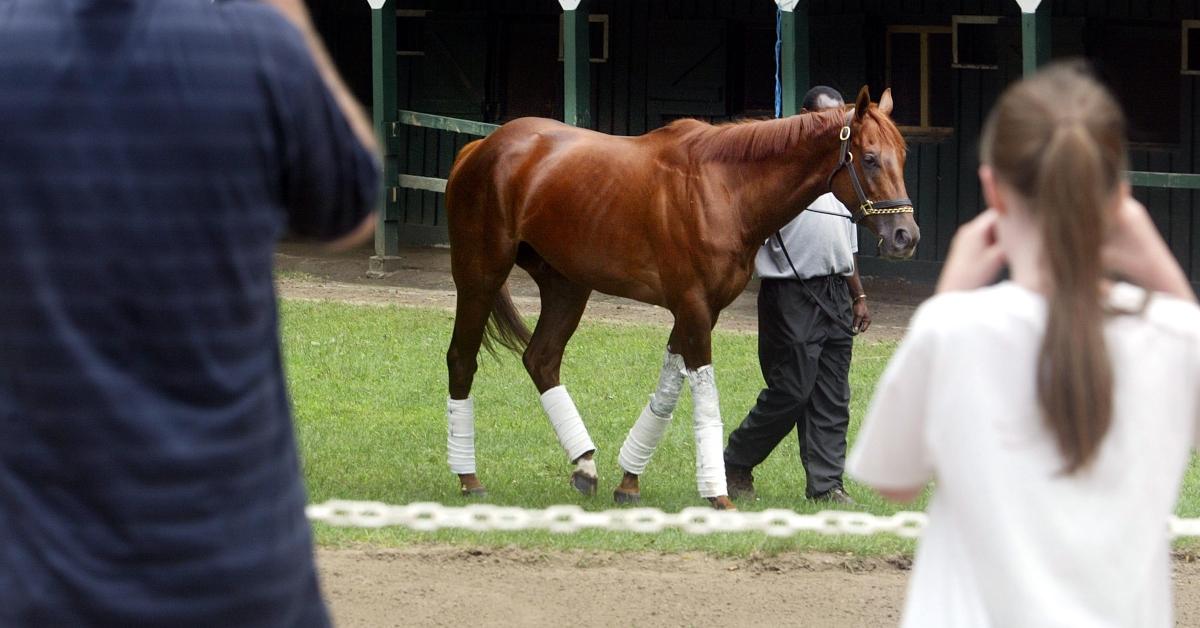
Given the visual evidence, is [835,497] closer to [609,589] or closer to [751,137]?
[751,137]

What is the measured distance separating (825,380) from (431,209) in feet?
38.8

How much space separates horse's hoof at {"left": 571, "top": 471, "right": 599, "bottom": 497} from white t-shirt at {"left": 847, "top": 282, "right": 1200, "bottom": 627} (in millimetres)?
5692

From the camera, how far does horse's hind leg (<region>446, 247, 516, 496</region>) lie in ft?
26.9

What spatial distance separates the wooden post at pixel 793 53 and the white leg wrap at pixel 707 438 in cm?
670

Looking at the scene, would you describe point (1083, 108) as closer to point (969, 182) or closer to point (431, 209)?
point (969, 182)

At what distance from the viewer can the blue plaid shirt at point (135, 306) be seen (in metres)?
2.09

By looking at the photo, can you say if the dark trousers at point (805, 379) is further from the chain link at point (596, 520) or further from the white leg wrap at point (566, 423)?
the chain link at point (596, 520)

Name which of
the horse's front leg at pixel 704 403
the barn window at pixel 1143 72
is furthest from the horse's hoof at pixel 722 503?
the barn window at pixel 1143 72

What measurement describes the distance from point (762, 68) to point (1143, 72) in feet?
13.0

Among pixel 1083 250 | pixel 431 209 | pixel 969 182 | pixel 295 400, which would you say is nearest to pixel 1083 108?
pixel 1083 250

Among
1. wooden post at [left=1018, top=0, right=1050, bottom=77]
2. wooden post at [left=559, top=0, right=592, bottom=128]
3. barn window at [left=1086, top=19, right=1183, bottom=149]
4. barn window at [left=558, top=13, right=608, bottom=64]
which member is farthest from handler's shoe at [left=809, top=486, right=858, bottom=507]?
barn window at [left=558, top=13, right=608, bottom=64]

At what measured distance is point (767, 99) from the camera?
17.2 metres

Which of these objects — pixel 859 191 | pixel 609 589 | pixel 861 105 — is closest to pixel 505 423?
pixel 859 191

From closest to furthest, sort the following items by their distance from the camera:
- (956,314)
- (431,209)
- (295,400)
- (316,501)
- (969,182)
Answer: (956,314) → (316,501) → (295,400) → (969,182) → (431,209)
